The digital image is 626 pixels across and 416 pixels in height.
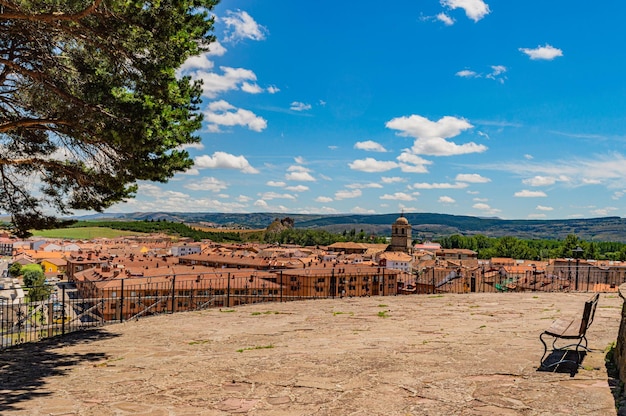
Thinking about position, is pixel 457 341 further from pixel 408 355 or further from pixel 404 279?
pixel 404 279

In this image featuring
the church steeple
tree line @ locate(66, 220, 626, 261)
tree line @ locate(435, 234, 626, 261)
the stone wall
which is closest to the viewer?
the stone wall

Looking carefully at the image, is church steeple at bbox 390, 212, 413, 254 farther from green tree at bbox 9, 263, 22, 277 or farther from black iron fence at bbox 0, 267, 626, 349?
green tree at bbox 9, 263, 22, 277

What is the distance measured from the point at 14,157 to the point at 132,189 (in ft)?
7.80

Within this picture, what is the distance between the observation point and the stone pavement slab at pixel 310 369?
4.72 m

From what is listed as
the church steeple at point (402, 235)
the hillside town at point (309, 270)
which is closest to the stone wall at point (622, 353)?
the hillside town at point (309, 270)

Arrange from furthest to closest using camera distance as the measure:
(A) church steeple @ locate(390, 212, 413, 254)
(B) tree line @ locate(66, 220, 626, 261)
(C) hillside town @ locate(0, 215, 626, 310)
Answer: (B) tree line @ locate(66, 220, 626, 261)
(A) church steeple @ locate(390, 212, 413, 254)
(C) hillside town @ locate(0, 215, 626, 310)

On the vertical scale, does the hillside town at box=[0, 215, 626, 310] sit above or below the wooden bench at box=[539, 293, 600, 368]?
below

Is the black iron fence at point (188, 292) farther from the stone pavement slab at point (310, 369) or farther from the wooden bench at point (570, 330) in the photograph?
the wooden bench at point (570, 330)

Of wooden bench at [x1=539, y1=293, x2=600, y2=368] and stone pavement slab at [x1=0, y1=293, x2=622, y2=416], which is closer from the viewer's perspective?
stone pavement slab at [x1=0, y1=293, x2=622, y2=416]

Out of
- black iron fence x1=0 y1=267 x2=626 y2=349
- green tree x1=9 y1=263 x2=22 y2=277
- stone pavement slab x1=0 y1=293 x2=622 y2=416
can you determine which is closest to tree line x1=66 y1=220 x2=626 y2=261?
green tree x1=9 y1=263 x2=22 y2=277

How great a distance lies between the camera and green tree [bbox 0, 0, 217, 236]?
6.15m

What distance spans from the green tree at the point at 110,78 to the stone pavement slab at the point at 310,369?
291 centimetres

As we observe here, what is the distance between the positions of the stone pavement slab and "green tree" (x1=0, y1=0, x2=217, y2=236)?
115 inches

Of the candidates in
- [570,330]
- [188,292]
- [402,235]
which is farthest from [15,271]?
[570,330]
